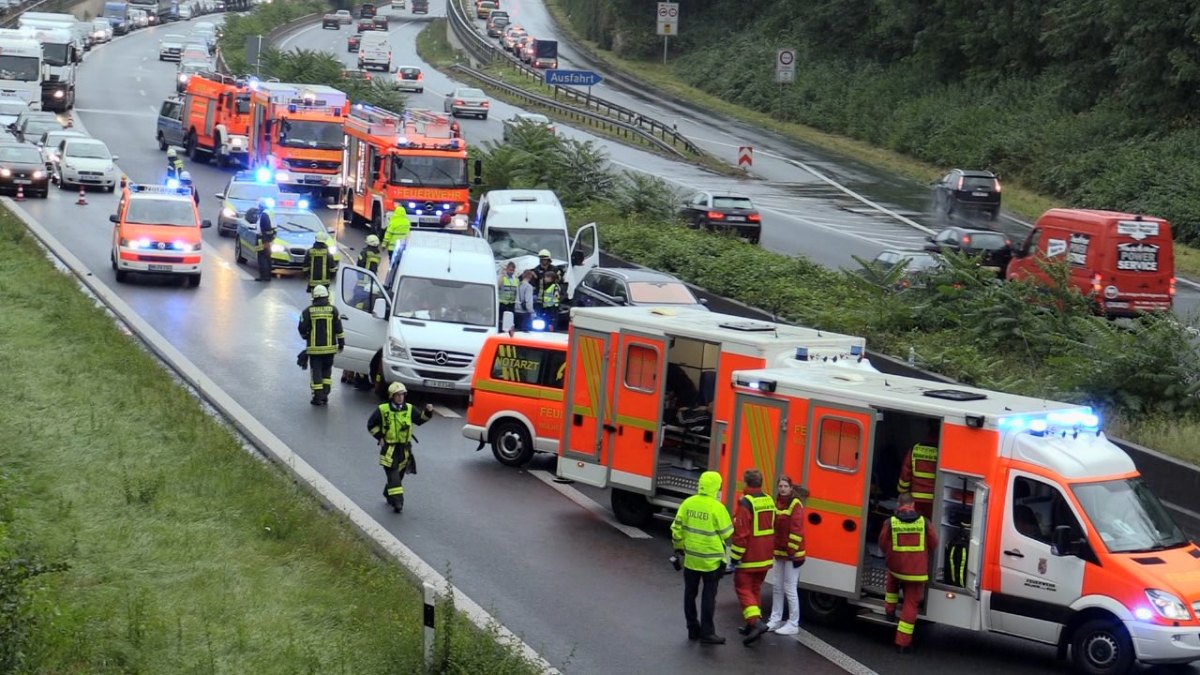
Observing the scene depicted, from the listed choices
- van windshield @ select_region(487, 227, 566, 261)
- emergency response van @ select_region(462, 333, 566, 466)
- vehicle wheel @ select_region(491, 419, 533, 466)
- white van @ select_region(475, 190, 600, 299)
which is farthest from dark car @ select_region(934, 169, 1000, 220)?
vehicle wheel @ select_region(491, 419, 533, 466)

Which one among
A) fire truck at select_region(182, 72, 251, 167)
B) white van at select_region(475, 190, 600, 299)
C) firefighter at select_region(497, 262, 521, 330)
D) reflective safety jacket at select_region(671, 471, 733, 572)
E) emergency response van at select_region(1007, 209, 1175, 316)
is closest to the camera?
reflective safety jacket at select_region(671, 471, 733, 572)

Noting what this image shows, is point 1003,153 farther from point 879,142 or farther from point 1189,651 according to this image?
point 1189,651

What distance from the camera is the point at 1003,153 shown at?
58500mm

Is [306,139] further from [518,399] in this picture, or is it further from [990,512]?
[990,512]

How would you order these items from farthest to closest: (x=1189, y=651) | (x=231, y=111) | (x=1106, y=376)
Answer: (x=231, y=111), (x=1106, y=376), (x=1189, y=651)

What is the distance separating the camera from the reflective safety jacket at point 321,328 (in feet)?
75.4

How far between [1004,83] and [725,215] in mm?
26790

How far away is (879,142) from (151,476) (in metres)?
53.9

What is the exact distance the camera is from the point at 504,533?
17.5 m

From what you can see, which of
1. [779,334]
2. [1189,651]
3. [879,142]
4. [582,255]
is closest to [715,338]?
[779,334]

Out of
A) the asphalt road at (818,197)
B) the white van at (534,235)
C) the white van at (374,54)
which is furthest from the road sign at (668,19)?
the white van at (534,235)

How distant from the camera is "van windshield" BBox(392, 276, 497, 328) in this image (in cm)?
2491

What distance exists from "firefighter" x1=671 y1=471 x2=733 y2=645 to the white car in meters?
35.7

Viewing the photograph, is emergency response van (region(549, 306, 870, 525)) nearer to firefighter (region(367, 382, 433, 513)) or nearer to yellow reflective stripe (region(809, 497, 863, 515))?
firefighter (region(367, 382, 433, 513))
